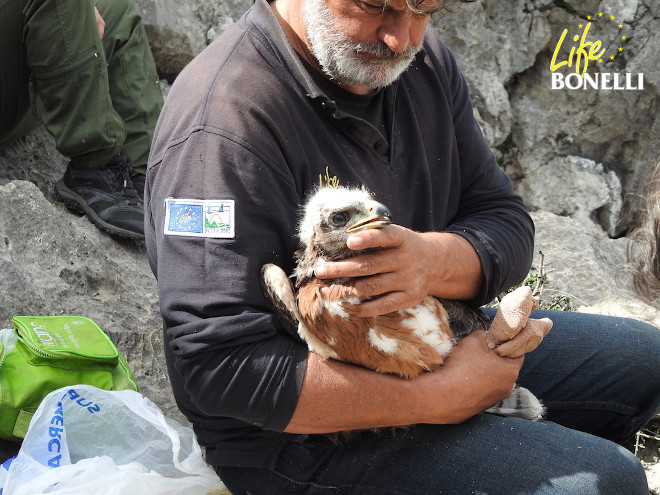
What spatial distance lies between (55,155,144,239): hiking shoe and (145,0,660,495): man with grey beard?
6.09 ft

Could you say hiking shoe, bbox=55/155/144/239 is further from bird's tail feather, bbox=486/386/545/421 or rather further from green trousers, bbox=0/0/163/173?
bird's tail feather, bbox=486/386/545/421

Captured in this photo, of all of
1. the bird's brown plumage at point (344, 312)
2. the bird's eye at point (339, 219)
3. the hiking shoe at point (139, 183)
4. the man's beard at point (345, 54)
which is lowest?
the hiking shoe at point (139, 183)

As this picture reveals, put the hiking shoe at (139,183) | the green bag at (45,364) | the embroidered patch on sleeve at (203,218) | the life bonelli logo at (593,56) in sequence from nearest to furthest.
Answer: the embroidered patch on sleeve at (203,218), the green bag at (45,364), the hiking shoe at (139,183), the life bonelli logo at (593,56)

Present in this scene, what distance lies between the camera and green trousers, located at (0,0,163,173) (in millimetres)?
4117

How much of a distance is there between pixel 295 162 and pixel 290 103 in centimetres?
20

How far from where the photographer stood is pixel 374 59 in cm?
245

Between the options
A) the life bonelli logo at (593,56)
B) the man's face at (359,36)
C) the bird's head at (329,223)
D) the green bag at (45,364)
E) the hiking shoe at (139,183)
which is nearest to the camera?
the bird's head at (329,223)

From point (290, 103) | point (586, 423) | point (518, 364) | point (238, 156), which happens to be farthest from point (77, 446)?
point (586, 423)

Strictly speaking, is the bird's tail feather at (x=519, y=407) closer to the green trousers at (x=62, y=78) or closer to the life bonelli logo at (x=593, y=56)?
the green trousers at (x=62, y=78)

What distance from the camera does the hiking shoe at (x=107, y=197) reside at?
4211 millimetres

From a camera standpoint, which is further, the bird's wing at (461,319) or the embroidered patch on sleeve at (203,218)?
the bird's wing at (461,319)

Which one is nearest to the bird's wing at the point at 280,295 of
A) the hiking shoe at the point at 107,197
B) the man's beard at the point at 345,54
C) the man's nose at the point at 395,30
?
the man's beard at the point at 345,54

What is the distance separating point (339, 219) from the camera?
86.8 inches

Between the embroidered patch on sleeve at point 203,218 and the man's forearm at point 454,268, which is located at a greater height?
the embroidered patch on sleeve at point 203,218
